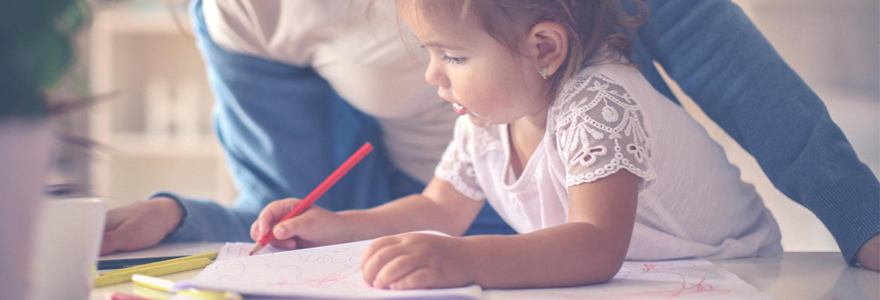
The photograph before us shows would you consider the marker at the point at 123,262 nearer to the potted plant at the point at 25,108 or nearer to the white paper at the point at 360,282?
the white paper at the point at 360,282

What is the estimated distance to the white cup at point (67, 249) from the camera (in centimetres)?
34

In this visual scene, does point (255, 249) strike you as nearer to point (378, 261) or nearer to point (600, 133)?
point (378, 261)

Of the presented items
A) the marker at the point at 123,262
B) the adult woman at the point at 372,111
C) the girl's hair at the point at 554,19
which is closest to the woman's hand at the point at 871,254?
the adult woman at the point at 372,111

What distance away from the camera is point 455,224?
0.72 meters

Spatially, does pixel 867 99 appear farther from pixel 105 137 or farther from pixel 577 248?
pixel 105 137

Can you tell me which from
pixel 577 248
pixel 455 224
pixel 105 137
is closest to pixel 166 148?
pixel 105 137

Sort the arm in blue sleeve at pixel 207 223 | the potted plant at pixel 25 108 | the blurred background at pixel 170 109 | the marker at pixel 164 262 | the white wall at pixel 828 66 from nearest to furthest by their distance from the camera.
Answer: the potted plant at pixel 25 108
the marker at pixel 164 262
the arm in blue sleeve at pixel 207 223
the white wall at pixel 828 66
the blurred background at pixel 170 109

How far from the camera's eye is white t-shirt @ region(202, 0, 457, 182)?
75 cm

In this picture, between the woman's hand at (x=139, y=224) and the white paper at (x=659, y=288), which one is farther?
the woman's hand at (x=139, y=224)

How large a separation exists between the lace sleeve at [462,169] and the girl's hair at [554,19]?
0.53 ft

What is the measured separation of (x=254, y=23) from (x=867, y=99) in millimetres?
765

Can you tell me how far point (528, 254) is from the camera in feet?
1.38

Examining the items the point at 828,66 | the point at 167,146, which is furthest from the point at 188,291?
the point at 167,146

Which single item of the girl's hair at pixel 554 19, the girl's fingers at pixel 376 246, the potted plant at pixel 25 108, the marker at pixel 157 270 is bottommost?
the marker at pixel 157 270
